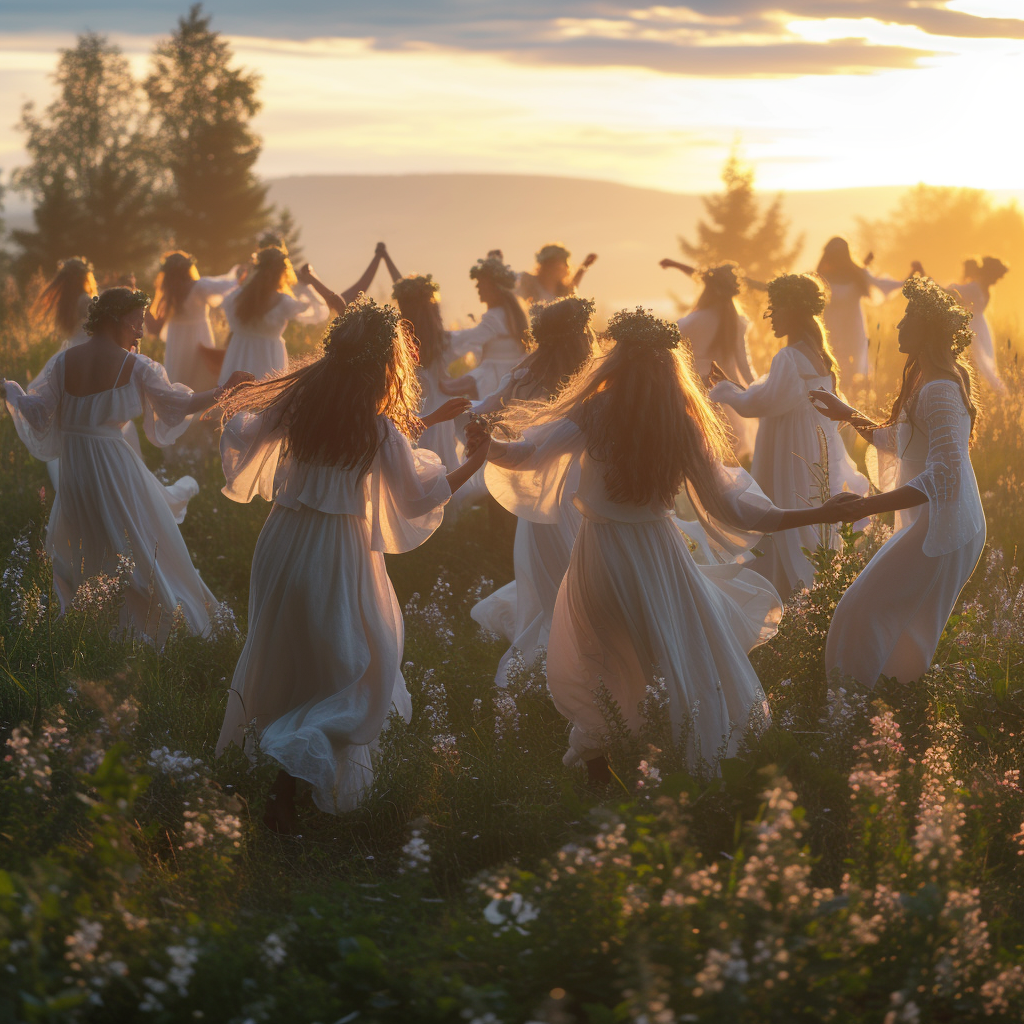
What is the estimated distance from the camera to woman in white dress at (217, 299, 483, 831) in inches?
166

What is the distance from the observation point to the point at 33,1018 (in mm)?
2264

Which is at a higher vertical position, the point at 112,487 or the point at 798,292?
the point at 798,292

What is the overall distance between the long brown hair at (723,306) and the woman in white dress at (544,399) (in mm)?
3028

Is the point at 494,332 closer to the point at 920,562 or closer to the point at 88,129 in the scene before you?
the point at 920,562

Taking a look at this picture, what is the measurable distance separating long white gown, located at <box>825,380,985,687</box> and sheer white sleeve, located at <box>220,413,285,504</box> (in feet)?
9.15

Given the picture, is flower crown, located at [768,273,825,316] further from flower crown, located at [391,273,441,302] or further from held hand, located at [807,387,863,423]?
flower crown, located at [391,273,441,302]

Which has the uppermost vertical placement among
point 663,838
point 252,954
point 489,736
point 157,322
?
point 157,322

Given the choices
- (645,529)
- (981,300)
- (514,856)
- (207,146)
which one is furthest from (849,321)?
(207,146)

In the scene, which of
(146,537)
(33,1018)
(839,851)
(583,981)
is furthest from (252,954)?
(146,537)

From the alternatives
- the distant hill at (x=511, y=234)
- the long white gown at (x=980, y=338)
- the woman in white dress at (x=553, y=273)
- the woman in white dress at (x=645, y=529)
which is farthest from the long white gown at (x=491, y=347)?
the distant hill at (x=511, y=234)

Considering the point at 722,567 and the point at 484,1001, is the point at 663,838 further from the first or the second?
the point at 722,567

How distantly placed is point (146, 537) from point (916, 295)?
4.70 metres

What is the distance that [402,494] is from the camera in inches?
175

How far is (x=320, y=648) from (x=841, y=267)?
9185mm
